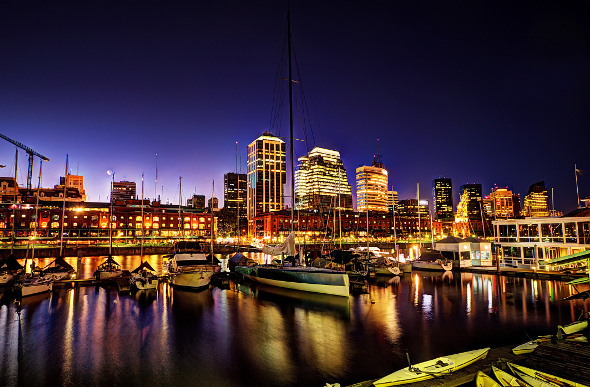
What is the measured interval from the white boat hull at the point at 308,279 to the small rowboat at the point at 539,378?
17.7 m

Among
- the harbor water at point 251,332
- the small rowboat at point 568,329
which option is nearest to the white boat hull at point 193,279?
the harbor water at point 251,332

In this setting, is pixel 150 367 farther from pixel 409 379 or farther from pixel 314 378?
pixel 409 379

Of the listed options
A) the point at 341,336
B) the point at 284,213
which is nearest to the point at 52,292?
the point at 341,336

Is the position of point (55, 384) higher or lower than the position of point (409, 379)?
lower

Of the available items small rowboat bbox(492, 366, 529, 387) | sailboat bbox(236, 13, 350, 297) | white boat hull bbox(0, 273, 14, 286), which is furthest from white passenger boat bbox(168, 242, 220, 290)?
small rowboat bbox(492, 366, 529, 387)

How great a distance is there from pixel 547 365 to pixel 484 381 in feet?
6.03

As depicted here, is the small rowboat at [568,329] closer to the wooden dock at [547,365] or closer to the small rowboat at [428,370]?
the wooden dock at [547,365]

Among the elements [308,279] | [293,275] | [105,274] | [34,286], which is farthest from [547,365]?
[105,274]

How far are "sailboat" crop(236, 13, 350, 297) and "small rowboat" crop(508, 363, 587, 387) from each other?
58.3 ft

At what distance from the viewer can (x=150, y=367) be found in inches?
529

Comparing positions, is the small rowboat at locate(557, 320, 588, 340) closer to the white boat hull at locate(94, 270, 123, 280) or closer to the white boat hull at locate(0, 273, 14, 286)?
the white boat hull at locate(94, 270, 123, 280)

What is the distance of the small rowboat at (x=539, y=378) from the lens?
29.2 ft

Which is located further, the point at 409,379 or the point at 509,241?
the point at 509,241

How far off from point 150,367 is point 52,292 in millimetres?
24432
